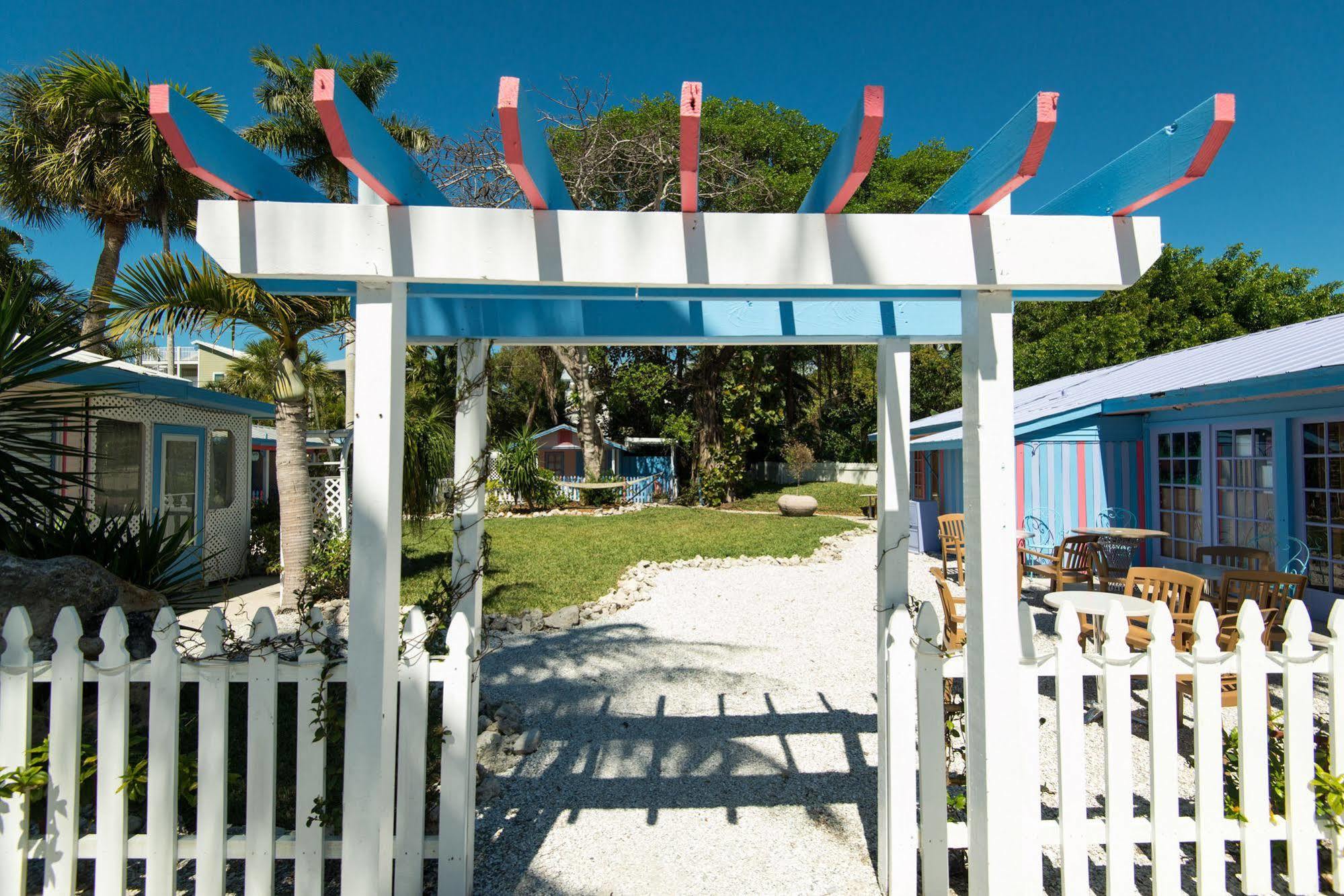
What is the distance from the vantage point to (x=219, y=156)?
6.20 feet

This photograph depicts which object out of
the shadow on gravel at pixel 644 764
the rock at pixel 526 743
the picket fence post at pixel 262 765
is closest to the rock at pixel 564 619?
the shadow on gravel at pixel 644 764

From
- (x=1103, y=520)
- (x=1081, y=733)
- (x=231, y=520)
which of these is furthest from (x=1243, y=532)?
(x=231, y=520)

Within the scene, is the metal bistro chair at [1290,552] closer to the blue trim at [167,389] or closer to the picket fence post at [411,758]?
the picket fence post at [411,758]

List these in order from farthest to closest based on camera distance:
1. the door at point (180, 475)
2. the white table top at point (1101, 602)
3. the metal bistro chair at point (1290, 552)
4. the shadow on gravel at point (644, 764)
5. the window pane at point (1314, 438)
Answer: the door at point (180, 475) < the metal bistro chair at point (1290, 552) < the window pane at point (1314, 438) < the white table top at point (1101, 602) < the shadow on gravel at point (644, 764)

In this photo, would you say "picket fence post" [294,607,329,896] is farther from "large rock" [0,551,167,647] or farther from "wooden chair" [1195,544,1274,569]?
"wooden chair" [1195,544,1274,569]

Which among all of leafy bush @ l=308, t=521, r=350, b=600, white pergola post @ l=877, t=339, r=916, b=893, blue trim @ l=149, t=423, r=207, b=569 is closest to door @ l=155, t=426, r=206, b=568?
blue trim @ l=149, t=423, r=207, b=569

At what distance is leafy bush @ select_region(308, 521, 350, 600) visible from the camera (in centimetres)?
812

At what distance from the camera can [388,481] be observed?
7.16 ft

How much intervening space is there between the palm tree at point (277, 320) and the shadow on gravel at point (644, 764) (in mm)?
1970

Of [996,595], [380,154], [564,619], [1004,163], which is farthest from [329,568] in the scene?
[1004,163]

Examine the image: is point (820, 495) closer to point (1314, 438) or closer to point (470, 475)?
point (1314, 438)

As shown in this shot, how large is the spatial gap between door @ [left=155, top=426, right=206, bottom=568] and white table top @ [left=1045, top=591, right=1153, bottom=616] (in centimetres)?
924

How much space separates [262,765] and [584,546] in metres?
10.2

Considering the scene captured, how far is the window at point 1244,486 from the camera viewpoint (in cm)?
755
